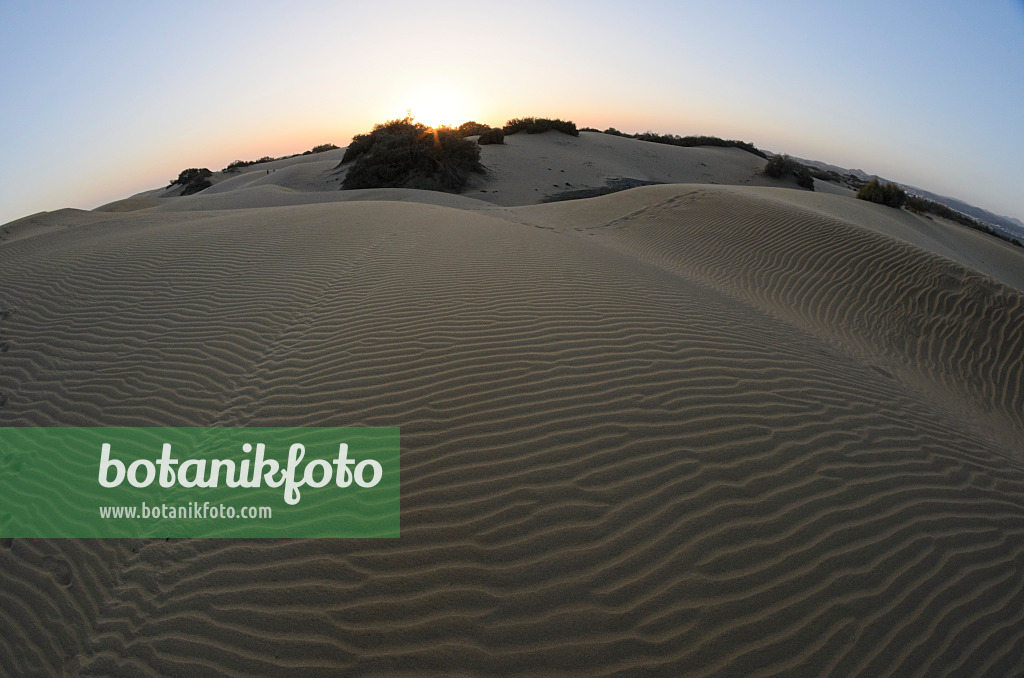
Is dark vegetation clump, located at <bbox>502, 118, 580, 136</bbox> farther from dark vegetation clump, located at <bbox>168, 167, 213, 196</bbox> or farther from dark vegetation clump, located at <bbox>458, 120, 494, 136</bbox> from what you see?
dark vegetation clump, located at <bbox>168, 167, 213, 196</bbox>

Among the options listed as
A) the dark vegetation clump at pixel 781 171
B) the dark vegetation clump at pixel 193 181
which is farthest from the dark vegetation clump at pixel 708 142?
the dark vegetation clump at pixel 193 181

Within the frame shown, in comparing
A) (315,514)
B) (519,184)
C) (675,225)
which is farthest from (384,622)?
(519,184)

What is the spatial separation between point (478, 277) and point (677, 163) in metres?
27.0

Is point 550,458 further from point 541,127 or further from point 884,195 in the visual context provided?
point 541,127

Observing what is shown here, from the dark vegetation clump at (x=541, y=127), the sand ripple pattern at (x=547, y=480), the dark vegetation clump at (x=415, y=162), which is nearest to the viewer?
the sand ripple pattern at (x=547, y=480)

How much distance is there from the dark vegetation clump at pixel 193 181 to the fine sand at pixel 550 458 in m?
26.5

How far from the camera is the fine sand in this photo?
281cm

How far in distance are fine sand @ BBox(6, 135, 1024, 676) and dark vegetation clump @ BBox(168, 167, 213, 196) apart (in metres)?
26.5

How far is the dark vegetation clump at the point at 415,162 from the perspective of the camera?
21750 millimetres

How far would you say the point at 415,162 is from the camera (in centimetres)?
2198

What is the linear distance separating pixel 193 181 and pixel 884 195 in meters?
35.7

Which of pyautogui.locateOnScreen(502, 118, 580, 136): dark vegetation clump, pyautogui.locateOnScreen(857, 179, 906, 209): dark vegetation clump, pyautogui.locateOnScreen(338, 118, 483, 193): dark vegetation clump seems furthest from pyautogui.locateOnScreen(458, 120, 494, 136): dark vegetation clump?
pyautogui.locateOnScreen(857, 179, 906, 209): dark vegetation clump

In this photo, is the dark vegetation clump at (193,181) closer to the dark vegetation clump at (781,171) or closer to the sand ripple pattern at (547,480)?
the sand ripple pattern at (547,480)

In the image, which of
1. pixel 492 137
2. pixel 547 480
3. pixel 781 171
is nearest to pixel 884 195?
pixel 781 171
